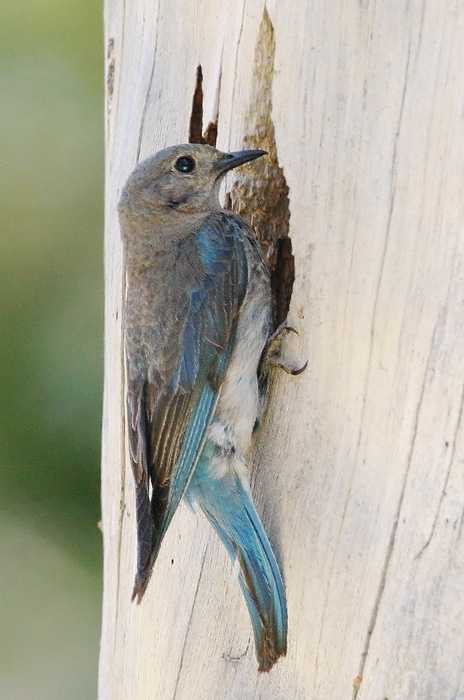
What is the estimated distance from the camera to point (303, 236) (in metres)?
2.95

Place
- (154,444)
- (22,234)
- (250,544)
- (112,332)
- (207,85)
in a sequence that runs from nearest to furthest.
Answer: (250,544)
(154,444)
(207,85)
(112,332)
(22,234)

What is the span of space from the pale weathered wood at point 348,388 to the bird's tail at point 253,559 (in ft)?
0.14

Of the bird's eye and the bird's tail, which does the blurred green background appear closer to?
the bird's eye

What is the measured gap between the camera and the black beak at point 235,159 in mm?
3191

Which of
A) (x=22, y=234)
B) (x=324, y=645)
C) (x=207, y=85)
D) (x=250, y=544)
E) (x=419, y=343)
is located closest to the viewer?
(x=419, y=343)

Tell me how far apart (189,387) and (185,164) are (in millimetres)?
785

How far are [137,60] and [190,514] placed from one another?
64.6 inches

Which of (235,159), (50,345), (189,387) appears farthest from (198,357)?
(50,345)

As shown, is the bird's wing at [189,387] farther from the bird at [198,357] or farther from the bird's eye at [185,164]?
the bird's eye at [185,164]

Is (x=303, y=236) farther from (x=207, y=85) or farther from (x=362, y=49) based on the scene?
(x=207, y=85)

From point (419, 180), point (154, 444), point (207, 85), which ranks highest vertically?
point (207, 85)

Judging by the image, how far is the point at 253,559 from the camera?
2918 mm

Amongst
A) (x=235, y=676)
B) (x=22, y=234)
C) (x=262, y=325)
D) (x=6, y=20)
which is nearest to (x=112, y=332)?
(x=262, y=325)

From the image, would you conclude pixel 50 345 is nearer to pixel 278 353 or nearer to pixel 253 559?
pixel 278 353
